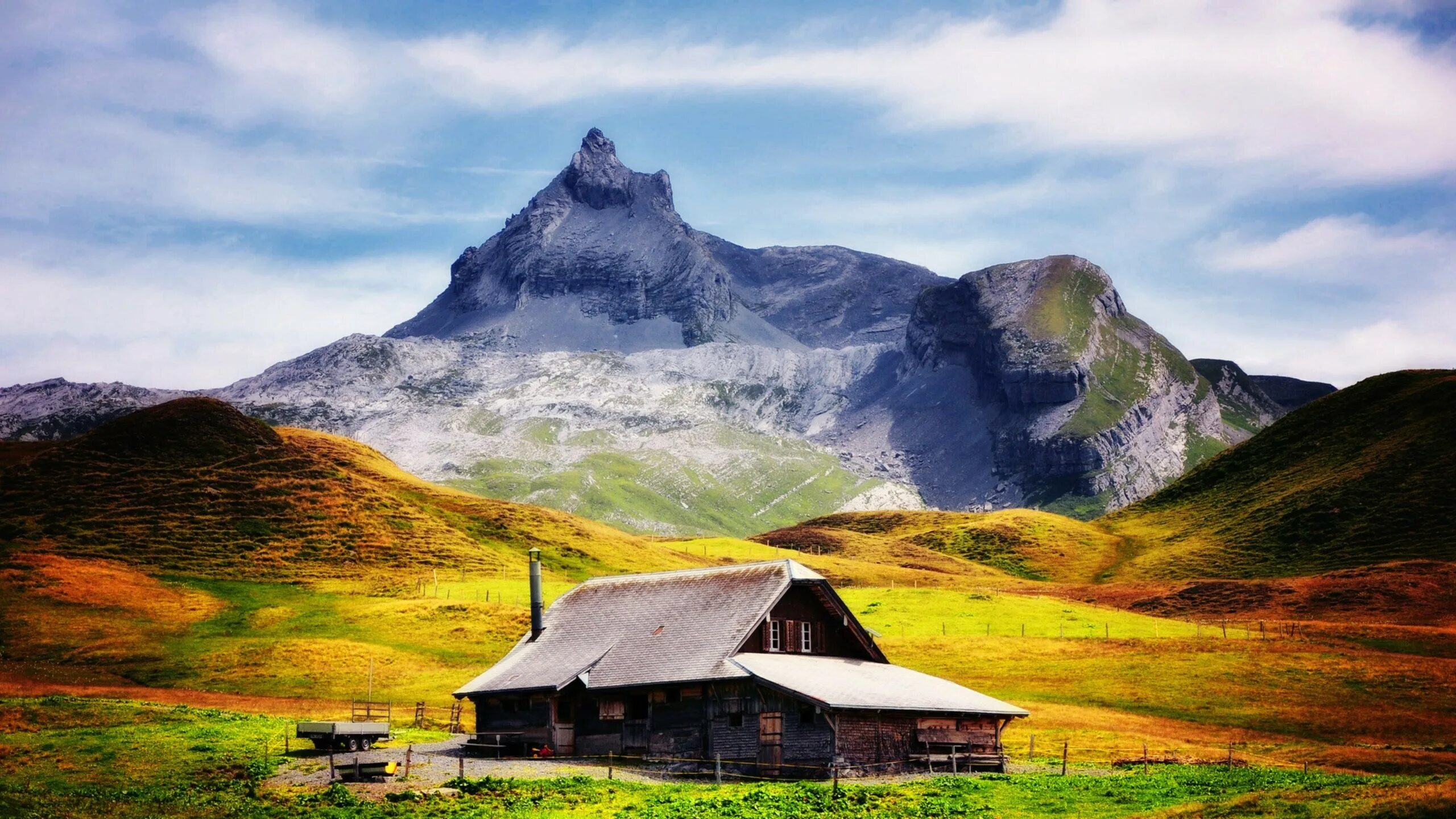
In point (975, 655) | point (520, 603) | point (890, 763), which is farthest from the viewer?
point (520, 603)

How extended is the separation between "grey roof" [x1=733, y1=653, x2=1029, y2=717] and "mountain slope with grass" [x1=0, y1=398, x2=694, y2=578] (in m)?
81.6

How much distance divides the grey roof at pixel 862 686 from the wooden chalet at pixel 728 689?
0.39ft

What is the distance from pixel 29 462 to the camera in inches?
6068

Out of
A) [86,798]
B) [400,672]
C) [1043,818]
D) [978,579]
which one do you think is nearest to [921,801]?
[1043,818]

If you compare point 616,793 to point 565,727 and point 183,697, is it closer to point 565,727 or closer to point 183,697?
point 565,727

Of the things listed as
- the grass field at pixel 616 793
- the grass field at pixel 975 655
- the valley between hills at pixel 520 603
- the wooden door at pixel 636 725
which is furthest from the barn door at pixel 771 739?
the grass field at pixel 975 655

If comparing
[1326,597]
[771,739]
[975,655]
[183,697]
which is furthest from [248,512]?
[1326,597]

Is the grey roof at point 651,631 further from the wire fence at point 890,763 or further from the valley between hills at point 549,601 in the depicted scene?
the valley between hills at point 549,601

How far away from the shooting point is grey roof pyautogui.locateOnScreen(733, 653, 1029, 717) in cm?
5625

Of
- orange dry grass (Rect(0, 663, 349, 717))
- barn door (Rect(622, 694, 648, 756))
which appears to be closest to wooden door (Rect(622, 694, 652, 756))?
barn door (Rect(622, 694, 648, 756))

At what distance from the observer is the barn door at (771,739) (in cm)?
5669

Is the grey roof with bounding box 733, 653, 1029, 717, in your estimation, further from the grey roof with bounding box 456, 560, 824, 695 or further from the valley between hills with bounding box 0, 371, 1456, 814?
the valley between hills with bounding box 0, 371, 1456, 814

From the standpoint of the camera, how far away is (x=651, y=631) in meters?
64.9

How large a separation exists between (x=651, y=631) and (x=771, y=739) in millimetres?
10310
